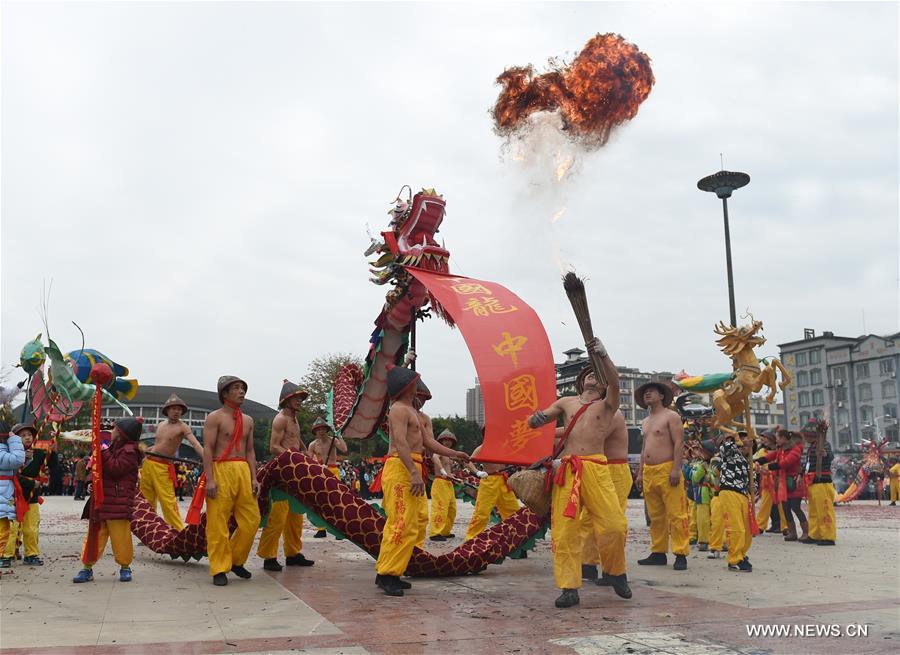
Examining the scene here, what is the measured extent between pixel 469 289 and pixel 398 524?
3.53m

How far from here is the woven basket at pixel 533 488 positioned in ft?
21.7

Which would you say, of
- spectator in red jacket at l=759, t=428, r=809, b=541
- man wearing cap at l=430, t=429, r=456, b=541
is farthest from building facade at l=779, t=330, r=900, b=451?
man wearing cap at l=430, t=429, r=456, b=541

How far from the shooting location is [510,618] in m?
4.86

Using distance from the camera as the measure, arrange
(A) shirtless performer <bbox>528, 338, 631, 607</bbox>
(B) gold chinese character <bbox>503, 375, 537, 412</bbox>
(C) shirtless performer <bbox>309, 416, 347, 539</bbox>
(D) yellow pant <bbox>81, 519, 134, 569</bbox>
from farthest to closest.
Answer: (C) shirtless performer <bbox>309, 416, 347, 539</bbox>, (B) gold chinese character <bbox>503, 375, 537, 412</bbox>, (D) yellow pant <bbox>81, 519, 134, 569</bbox>, (A) shirtless performer <bbox>528, 338, 631, 607</bbox>

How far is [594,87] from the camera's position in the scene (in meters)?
10.2

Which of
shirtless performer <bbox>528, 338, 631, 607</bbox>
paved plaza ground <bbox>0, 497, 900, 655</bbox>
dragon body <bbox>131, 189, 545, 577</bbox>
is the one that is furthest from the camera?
dragon body <bbox>131, 189, 545, 577</bbox>

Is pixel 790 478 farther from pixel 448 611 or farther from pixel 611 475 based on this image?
pixel 448 611

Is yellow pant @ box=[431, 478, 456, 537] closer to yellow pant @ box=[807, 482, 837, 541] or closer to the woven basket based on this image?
the woven basket

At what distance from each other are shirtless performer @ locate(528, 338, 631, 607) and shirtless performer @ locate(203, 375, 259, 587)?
2604mm

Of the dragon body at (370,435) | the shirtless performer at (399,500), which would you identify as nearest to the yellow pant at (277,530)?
the dragon body at (370,435)

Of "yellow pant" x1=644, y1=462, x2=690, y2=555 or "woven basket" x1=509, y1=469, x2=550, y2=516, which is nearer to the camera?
Result: "woven basket" x1=509, y1=469, x2=550, y2=516

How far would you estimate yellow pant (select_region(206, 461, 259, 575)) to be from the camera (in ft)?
20.9

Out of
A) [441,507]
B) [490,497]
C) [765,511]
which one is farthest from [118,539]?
[765,511]

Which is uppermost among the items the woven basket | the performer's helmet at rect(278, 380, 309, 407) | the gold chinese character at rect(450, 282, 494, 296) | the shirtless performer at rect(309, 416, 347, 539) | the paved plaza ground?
the gold chinese character at rect(450, 282, 494, 296)
